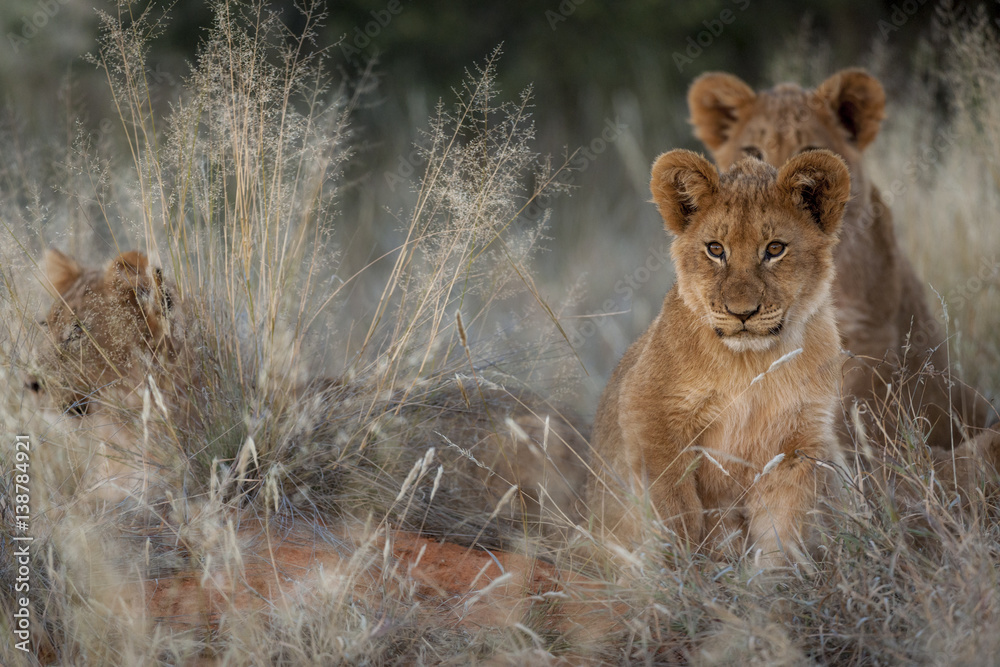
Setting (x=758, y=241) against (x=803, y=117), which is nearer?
(x=758, y=241)

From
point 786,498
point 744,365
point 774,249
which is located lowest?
point 786,498

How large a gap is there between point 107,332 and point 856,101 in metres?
3.62

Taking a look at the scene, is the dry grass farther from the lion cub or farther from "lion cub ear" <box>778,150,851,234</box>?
"lion cub ear" <box>778,150,851,234</box>

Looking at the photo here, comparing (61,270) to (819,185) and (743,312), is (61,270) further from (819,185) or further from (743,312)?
(819,185)

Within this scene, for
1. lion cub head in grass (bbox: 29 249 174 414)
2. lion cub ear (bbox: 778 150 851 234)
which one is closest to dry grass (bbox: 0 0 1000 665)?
lion cub head in grass (bbox: 29 249 174 414)

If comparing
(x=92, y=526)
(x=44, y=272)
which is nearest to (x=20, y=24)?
(x=44, y=272)

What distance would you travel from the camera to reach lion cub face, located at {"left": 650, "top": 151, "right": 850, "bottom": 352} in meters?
3.30

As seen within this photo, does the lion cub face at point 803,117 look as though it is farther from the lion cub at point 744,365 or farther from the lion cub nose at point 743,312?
the lion cub nose at point 743,312

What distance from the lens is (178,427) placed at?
3.79 m

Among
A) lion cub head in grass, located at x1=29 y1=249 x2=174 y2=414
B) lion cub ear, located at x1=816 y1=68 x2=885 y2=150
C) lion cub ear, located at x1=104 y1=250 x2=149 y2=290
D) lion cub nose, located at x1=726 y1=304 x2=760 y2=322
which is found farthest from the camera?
lion cub ear, located at x1=816 y1=68 x2=885 y2=150

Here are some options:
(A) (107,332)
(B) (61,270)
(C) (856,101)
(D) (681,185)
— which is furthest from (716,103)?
(B) (61,270)

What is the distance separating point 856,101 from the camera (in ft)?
16.1

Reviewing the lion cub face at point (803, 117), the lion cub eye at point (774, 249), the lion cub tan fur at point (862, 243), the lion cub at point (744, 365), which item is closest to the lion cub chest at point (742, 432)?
the lion cub at point (744, 365)

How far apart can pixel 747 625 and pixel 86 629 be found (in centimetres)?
189
